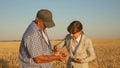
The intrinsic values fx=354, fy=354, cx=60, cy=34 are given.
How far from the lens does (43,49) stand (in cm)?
585

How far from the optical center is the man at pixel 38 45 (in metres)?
5.68

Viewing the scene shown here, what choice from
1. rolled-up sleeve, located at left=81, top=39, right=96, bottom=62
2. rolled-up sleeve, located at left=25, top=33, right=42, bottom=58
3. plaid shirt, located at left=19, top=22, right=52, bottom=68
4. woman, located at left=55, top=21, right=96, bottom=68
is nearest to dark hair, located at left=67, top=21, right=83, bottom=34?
woman, located at left=55, top=21, right=96, bottom=68

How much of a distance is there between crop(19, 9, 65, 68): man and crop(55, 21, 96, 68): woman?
97 centimetres

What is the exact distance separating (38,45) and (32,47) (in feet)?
0.34

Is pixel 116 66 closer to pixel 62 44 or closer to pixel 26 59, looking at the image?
pixel 62 44

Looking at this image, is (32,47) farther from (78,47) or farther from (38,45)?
(78,47)

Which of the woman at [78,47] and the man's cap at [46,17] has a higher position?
the man's cap at [46,17]

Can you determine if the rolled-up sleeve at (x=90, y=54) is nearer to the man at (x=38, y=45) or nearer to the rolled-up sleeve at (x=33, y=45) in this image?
the man at (x=38, y=45)

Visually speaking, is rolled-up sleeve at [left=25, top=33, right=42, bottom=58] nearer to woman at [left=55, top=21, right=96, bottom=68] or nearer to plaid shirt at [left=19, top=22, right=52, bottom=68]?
plaid shirt at [left=19, top=22, right=52, bottom=68]

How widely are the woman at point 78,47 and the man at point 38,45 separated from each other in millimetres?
966

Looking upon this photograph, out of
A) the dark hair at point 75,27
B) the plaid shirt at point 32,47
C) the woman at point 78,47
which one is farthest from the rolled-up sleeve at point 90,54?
the plaid shirt at point 32,47

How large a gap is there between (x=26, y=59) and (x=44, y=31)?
0.61 metres

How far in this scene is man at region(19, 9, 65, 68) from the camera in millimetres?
5684

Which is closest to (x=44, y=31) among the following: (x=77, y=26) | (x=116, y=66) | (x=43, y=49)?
(x=43, y=49)
